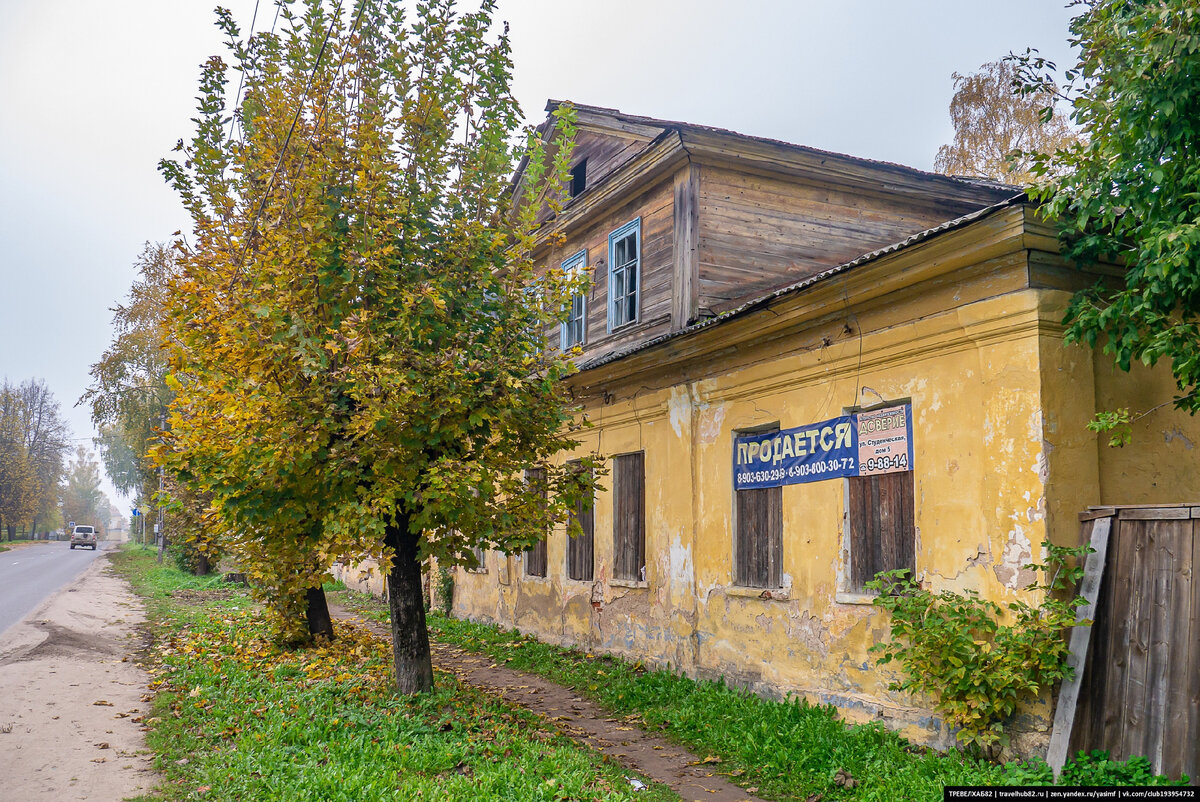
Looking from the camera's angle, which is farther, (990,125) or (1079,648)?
(990,125)

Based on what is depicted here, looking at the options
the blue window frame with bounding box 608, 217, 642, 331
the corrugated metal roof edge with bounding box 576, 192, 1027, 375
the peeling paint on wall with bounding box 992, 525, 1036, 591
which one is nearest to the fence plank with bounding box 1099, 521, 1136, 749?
the peeling paint on wall with bounding box 992, 525, 1036, 591

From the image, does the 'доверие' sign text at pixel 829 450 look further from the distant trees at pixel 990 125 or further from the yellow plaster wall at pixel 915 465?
the distant trees at pixel 990 125

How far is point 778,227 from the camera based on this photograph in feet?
39.4

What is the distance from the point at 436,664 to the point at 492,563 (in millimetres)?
3804

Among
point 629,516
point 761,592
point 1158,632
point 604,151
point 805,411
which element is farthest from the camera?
point 604,151

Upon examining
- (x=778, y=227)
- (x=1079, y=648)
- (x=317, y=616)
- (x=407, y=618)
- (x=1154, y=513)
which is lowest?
(x=317, y=616)

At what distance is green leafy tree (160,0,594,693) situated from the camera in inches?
265

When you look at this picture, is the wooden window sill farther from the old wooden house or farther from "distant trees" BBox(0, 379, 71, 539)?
"distant trees" BBox(0, 379, 71, 539)

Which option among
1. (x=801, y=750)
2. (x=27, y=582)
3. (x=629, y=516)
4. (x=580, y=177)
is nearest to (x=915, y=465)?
(x=801, y=750)

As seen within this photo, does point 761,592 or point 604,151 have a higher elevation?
point 604,151

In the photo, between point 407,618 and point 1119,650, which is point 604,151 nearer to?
point 407,618

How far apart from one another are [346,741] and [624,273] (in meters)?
8.29

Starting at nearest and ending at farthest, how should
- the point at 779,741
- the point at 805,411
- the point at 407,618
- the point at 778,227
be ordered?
the point at 779,741
the point at 407,618
the point at 805,411
the point at 778,227

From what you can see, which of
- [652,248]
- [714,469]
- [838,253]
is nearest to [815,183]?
Answer: [838,253]
